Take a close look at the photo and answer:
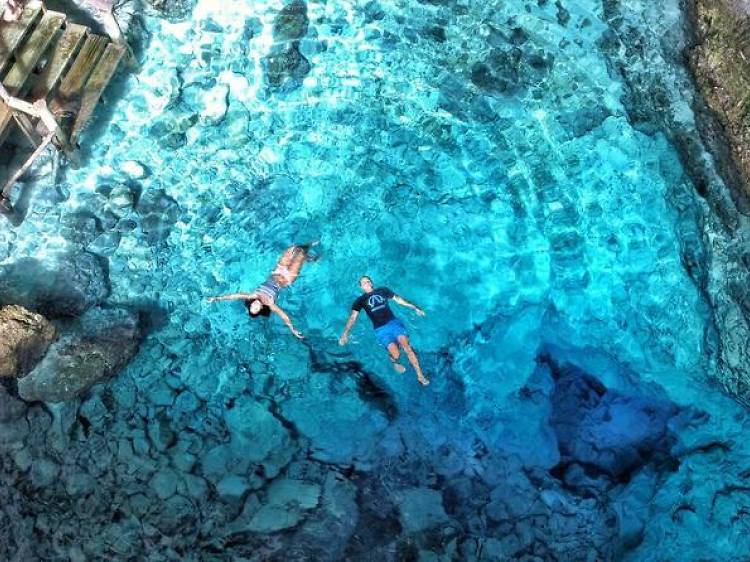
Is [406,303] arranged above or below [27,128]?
below

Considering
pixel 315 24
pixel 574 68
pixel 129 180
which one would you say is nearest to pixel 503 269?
pixel 574 68

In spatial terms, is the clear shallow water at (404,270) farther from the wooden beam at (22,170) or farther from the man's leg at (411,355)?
the wooden beam at (22,170)

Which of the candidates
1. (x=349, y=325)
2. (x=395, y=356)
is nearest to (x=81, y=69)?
(x=349, y=325)

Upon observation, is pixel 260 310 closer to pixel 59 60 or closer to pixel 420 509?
pixel 420 509

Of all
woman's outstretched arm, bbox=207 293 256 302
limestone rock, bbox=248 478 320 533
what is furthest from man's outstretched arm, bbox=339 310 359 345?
limestone rock, bbox=248 478 320 533

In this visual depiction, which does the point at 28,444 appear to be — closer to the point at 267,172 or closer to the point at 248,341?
the point at 248,341

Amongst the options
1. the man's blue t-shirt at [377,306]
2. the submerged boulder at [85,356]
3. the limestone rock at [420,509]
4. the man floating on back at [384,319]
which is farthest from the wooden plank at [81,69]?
the limestone rock at [420,509]
